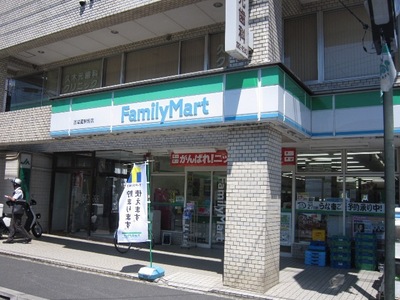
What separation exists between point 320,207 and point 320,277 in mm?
2530

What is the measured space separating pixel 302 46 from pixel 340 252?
527 cm

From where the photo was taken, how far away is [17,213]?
12.9m

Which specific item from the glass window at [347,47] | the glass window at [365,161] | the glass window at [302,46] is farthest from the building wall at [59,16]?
the glass window at [365,161]

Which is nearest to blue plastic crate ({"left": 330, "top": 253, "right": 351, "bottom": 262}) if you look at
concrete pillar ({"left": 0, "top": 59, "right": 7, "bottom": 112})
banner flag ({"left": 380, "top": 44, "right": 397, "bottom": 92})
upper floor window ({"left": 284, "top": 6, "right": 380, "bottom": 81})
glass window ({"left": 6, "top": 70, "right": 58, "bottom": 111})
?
upper floor window ({"left": 284, "top": 6, "right": 380, "bottom": 81})

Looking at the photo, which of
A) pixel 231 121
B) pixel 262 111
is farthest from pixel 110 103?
pixel 262 111

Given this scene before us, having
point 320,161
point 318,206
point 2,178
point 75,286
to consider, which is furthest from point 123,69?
point 75,286

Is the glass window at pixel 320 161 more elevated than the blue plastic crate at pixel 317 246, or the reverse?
the glass window at pixel 320 161

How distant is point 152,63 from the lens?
13117 millimetres

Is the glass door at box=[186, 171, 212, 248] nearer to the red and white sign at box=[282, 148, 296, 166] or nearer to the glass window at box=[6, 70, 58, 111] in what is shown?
the red and white sign at box=[282, 148, 296, 166]

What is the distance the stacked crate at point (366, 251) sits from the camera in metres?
9.89

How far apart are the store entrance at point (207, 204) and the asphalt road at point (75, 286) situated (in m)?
4.79

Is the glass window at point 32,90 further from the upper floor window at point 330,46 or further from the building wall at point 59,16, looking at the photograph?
the upper floor window at point 330,46

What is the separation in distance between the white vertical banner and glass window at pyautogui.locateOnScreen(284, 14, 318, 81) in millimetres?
2940

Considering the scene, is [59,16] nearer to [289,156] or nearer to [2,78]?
[2,78]
